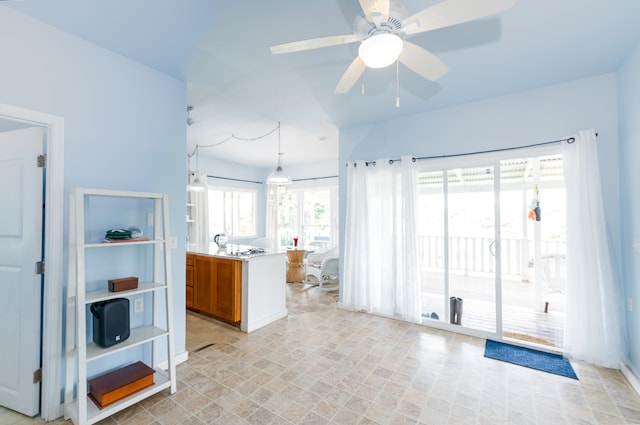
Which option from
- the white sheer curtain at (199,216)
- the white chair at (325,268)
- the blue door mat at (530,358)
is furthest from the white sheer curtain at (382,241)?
the white sheer curtain at (199,216)

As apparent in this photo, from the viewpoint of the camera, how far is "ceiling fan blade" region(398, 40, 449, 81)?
1.60 metres

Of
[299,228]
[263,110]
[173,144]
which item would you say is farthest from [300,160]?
[173,144]

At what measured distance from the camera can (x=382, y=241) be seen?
12.4ft

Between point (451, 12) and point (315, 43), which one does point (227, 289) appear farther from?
point (451, 12)

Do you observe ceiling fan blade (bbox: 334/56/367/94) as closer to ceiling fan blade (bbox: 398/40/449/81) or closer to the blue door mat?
ceiling fan blade (bbox: 398/40/449/81)

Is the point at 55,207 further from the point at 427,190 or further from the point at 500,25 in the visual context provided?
the point at 427,190

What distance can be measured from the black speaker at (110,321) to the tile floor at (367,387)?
0.53 metres

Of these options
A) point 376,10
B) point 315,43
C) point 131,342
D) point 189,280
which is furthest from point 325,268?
point 376,10

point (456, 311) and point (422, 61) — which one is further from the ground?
point (422, 61)

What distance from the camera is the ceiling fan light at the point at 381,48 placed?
4.45 ft

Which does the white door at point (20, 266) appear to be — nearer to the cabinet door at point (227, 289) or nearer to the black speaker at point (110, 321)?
the black speaker at point (110, 321)

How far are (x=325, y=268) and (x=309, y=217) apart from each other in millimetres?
2314

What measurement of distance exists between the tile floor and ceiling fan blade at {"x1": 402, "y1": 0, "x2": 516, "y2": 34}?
241cm

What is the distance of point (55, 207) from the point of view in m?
1.92
